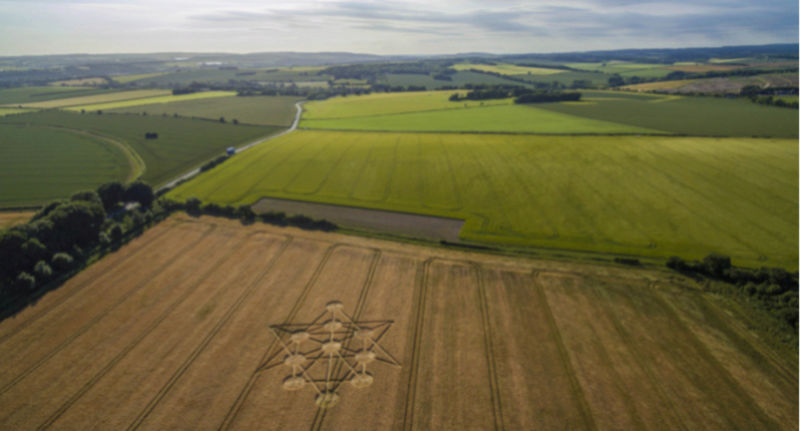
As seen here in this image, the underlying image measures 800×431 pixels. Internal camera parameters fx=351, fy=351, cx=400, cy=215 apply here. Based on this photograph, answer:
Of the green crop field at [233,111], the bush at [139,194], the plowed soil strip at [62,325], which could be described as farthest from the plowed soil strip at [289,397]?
the green crop field at [233,111]

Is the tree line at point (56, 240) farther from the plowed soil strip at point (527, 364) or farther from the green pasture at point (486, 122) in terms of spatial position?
the green pasture at point (486, 122)

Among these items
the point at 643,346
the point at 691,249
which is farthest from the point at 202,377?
the point at 691,249

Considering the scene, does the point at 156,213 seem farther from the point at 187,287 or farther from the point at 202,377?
the point at 202,377

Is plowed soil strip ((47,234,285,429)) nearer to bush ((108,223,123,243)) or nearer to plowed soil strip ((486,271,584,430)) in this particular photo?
bush ((108,223,123,243))

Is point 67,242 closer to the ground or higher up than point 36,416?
higher up

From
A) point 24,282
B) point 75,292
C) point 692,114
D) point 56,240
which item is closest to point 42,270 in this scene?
point 24,282

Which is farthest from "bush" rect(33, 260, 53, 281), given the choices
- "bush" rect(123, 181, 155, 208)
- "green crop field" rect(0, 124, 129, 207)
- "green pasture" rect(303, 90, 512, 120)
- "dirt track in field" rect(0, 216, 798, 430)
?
"green pasture" rect(303, 90, 512, 120)
